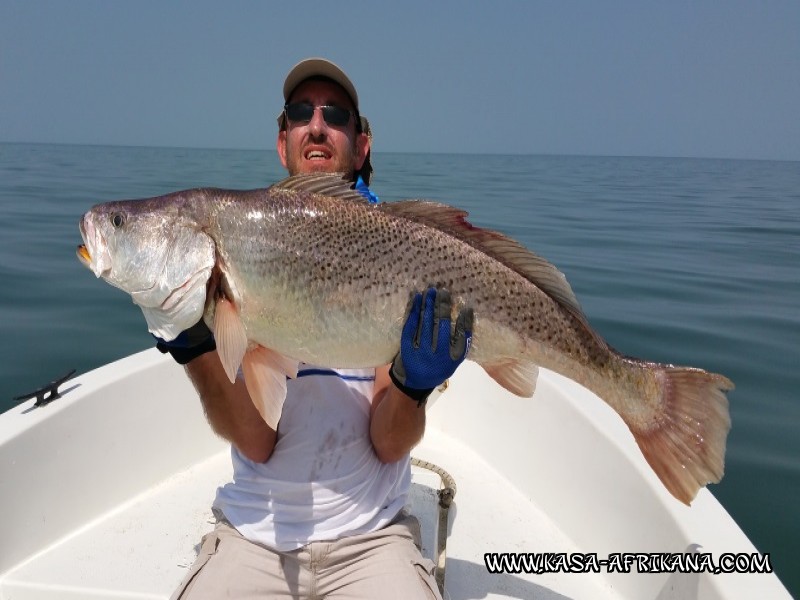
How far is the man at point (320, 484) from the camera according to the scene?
2393 mm

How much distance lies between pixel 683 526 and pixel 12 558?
331 cm

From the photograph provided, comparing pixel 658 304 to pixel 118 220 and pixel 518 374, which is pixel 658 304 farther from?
pixel 118 220

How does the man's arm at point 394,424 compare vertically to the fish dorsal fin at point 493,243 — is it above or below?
below

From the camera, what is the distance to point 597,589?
10.8 feet

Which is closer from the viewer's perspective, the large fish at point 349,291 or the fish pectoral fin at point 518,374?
the large fish at point 349,291

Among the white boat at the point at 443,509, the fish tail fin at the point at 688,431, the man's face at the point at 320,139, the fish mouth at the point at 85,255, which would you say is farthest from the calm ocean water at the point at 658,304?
the fish mouth at the point at 85,255

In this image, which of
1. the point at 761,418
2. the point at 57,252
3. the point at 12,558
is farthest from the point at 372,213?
the point at 57,252

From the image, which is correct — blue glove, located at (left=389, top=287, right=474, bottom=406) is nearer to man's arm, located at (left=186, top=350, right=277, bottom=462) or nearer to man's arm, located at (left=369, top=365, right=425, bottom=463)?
man's arm, located at (left=369, top=365, right=425, bottom=463)

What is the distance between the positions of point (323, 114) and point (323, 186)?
3.36 feet

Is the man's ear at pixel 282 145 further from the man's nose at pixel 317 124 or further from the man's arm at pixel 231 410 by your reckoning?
the man's arm at pixel 231 410

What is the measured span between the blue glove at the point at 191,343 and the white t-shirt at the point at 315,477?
440 mm

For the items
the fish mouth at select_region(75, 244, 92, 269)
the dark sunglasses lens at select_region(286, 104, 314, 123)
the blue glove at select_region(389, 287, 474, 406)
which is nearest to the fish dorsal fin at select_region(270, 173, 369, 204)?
the blue glove at select_region(389, 287, 474, 406)

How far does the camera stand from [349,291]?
2.24 metres

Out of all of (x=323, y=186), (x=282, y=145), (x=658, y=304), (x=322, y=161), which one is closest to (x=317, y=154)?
(x=322, y=161)
